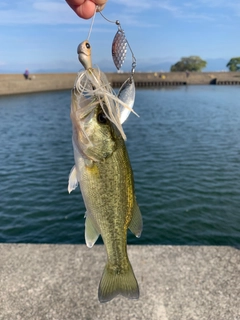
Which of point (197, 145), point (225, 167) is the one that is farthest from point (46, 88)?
point (225, 167)

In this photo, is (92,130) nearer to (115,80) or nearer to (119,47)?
(119,47)

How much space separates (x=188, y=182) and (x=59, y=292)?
8.73 metres

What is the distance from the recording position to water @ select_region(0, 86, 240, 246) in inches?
364

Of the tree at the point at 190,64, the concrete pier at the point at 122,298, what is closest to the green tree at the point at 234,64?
the tree at the point at 190,64

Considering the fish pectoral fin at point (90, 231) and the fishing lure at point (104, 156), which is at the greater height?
the fishing lure at point (104, 156)

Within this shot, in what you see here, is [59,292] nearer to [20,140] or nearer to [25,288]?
Result: [25,288]

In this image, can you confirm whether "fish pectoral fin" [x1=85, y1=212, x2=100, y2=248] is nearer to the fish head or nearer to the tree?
the fish head

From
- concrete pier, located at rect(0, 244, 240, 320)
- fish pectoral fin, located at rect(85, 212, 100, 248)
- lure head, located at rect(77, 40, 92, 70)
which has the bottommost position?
concrete pier, located at rect(0, 244, 240, 320)

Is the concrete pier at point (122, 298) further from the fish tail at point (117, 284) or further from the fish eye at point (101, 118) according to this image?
the fish eye at point (101, 118)

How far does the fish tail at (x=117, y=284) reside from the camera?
111 inches

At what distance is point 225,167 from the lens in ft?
46.8

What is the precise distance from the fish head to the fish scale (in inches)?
26.1

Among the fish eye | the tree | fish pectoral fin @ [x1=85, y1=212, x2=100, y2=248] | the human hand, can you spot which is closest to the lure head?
the fish eye

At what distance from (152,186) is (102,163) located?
32.3 ft
